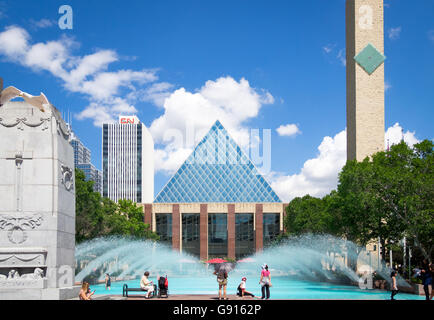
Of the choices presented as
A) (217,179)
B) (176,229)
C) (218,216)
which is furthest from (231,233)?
(217,179)

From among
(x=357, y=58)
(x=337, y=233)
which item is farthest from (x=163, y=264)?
(x=357, y=58)

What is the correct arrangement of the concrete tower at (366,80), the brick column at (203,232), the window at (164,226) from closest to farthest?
the concrete tower at (366,80) < the brick column at (203,232) < the window at (164,226)

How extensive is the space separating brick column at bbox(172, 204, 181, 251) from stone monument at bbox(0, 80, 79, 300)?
68633 mm

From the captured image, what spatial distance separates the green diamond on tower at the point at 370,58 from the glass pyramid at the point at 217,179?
30.7 meters

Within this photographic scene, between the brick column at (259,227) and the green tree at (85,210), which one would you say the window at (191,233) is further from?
the green tree at (85,210)

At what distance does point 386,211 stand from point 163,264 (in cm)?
4387

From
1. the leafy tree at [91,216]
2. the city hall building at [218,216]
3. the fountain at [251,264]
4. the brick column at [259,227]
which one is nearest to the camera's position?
the fountain at [251,264]

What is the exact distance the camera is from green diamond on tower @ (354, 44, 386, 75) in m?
67.1

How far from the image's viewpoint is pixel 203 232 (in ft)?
280

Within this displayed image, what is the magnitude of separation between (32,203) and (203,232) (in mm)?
69923

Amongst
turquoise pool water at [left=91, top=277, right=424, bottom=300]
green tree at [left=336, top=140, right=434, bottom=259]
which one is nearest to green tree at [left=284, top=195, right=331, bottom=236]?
green tree at [left=336, top=140, right=434, bottom=259]

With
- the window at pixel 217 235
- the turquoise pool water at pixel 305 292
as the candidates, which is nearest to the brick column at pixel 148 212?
the window at pixel 217 235

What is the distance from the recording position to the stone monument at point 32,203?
1569 centimetres
